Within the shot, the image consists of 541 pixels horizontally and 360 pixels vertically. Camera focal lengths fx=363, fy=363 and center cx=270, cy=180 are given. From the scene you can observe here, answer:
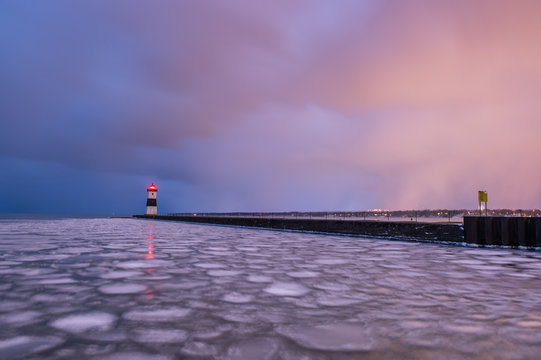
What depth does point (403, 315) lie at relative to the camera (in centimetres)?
348

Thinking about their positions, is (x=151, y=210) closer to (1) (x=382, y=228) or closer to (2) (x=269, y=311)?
(1) (x=382, y=228)

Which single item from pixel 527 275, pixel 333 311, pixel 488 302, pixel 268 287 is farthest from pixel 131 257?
pixel 527 275

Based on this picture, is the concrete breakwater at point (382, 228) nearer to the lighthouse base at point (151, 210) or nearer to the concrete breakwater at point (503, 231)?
the concrete breakwater at point (503, 231)

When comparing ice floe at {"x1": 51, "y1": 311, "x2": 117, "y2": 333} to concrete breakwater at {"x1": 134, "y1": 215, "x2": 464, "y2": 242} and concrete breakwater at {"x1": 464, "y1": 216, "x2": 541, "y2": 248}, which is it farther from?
concrete breakwater at {"x1": 134, "y1": 215, "x2": 464, "y2": 242}

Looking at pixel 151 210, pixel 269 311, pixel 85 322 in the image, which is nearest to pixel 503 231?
pixel 269 311

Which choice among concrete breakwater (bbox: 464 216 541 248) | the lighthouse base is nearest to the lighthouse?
the lighthouse base

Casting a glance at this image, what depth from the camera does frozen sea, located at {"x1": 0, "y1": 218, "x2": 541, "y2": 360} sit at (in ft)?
8.64

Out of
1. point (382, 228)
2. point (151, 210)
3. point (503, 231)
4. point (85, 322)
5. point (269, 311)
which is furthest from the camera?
point (151, 210)

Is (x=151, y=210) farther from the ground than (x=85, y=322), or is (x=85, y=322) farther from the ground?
(x=151, y=210)

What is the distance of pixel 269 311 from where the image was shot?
365 centimetres

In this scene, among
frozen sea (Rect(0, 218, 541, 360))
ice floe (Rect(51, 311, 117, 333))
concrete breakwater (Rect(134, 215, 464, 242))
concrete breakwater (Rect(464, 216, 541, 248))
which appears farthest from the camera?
concrete breakwater (Rect(134, 215, 464, 242))

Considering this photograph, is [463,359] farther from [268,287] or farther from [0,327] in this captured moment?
[0,327]

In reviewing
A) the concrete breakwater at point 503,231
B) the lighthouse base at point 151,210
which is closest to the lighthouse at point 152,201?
the lighthouse base at point 151,210

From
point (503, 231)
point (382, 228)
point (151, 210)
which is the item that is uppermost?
point (151, 210)
